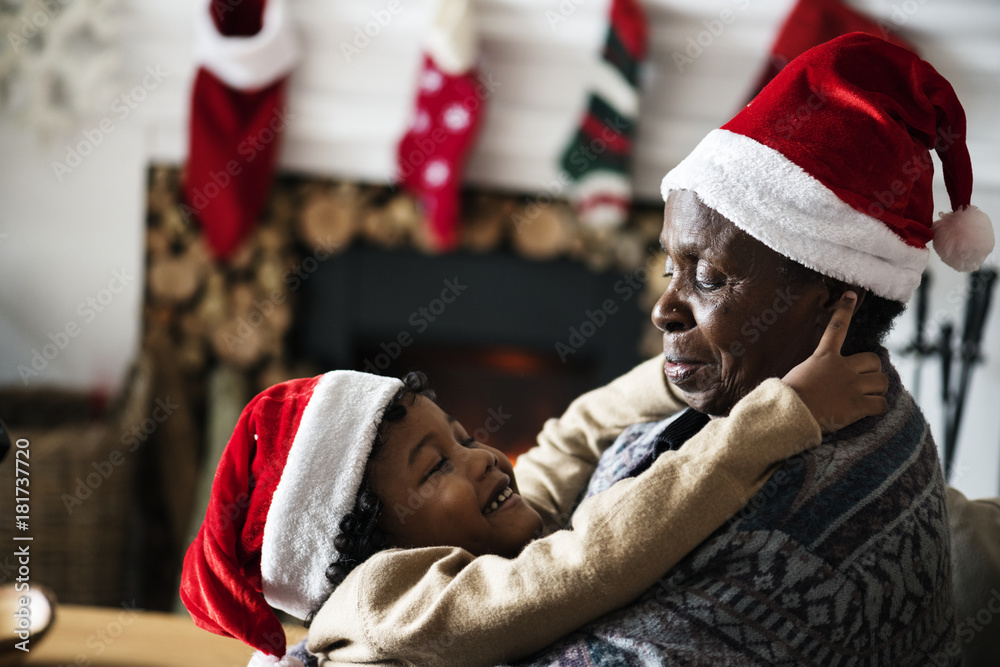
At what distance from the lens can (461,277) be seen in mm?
2773

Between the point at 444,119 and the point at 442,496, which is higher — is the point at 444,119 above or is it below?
above

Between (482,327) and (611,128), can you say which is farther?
(482,327)

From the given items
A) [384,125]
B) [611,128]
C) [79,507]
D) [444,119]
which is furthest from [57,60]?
[611,128]

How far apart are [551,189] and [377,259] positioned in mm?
629

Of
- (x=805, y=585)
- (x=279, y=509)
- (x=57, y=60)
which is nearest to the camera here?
(x=805, y=585)

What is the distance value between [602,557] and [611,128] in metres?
1.85

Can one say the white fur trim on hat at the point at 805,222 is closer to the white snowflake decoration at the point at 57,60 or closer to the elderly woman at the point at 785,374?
the elderly woman at the point at 785,374

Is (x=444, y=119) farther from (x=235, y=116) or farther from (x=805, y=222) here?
(x=805, y=222)

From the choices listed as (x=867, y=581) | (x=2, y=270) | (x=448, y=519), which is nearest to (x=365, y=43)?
(x=2, y=270)

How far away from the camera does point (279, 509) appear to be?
1067 millimetres

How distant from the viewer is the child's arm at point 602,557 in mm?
838

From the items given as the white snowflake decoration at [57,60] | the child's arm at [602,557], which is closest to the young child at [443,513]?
the child's arm at [602,557]

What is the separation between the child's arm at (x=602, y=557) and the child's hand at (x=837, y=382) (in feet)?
0.12

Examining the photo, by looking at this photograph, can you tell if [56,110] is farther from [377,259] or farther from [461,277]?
[461,277]
